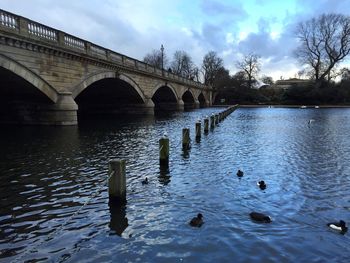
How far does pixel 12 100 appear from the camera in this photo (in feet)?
84.6

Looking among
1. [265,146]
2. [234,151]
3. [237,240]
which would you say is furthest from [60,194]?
[265,146]

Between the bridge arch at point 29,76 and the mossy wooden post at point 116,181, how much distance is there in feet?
45.9

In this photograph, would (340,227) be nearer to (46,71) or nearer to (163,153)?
(163,153)

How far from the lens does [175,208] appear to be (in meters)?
7.86

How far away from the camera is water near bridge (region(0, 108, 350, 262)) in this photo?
5836 mm

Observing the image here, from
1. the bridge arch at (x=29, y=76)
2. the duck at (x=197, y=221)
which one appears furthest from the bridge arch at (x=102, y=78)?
the duck at (x=197, y=221)

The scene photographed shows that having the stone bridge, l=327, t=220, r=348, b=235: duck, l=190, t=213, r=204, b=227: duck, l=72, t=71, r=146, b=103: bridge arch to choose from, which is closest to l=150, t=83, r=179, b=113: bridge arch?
l=72, t=71, r=146, b=103: bridge arch

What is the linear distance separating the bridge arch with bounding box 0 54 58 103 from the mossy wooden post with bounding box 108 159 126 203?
13977mm

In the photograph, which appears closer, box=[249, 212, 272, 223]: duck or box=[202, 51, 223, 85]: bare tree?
box=[249, 212, 272, 223]: duck

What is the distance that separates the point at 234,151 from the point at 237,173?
16.7 ft

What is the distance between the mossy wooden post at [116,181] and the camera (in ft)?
25.7

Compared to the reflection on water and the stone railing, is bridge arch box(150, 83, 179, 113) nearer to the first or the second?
the stone railing

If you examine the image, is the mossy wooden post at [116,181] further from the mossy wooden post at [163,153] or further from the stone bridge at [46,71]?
the stone bridge at [46,71]

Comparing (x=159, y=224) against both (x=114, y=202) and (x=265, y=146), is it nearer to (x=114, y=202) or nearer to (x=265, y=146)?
(x=114, y=202)
